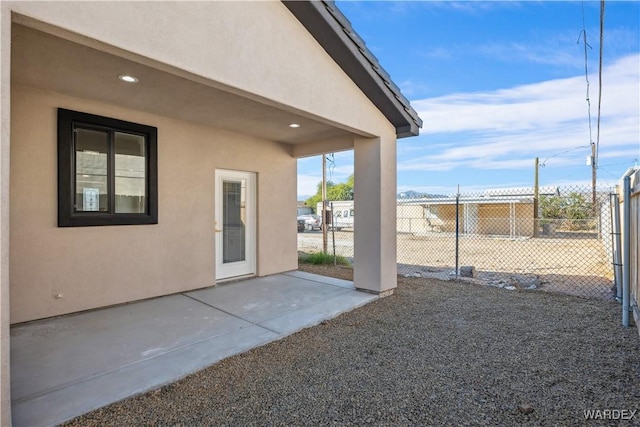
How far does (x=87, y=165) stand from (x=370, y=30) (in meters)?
9.40

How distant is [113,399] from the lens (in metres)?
2.57

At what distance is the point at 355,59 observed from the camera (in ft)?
15.0

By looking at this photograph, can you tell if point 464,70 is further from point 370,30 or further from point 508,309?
point 508,309

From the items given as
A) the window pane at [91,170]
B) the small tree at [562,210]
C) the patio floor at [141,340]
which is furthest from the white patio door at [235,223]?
the small tree at [562,210]

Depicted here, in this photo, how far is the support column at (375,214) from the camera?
5547 millimetres

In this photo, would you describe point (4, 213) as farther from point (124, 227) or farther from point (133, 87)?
point (124, 227)

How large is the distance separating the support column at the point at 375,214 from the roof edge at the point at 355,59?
0.47 m

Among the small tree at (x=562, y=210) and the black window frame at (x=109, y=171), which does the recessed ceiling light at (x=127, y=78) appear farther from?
the small tree at (x=562, y=210)

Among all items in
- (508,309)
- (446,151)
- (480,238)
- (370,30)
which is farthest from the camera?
(446,151)

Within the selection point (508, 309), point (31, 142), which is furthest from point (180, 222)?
point (508, 309)

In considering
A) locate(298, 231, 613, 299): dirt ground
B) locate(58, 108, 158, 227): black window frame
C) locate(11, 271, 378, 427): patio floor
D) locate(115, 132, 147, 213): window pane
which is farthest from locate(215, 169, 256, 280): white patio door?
locate(298, 231, 613, 299): dirt ground

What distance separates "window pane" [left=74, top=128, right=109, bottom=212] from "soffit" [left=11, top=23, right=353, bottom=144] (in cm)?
58

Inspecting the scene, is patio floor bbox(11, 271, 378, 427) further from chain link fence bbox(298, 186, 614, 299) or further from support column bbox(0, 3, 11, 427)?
Result: chain link fence bbox(298, 186, 614, 299)

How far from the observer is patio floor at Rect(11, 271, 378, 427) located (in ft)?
8.69
